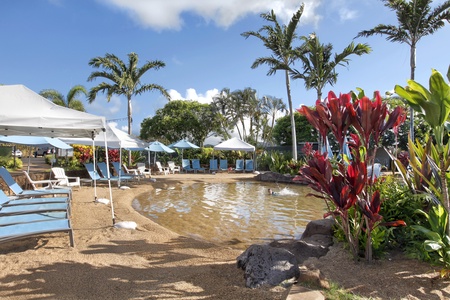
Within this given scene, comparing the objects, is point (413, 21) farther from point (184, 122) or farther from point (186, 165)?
point (184, 122)

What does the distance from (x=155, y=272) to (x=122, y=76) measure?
59.4ft

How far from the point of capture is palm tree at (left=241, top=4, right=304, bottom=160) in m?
18.2

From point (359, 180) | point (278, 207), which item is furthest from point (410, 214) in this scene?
point (278, 207)

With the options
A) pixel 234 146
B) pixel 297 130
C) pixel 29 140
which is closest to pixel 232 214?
pixel 29 140

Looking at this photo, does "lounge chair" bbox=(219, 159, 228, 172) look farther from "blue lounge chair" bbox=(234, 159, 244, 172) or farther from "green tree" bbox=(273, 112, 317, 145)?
"green tree" bbox=(273, 112, 317, 145)

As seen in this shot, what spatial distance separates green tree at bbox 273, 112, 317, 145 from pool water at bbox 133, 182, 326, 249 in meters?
22.0

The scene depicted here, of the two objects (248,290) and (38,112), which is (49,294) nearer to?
(248,290)

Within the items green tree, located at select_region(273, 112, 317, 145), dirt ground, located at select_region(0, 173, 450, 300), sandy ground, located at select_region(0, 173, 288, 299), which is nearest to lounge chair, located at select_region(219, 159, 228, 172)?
green tree, located at select_region(273, 112, 317, 145)

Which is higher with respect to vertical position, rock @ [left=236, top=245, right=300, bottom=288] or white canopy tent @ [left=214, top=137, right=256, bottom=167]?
white canopy tent @ [left=214, top=137, right=256, bottom=167]

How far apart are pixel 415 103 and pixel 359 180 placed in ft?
3.36

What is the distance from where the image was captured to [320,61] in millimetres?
17609

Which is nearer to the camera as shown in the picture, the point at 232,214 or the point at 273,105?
the point at 232,214

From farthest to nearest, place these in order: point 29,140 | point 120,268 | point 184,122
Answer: point 184,122 < point 29,140 < point 120,268

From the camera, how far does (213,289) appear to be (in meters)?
3.12
